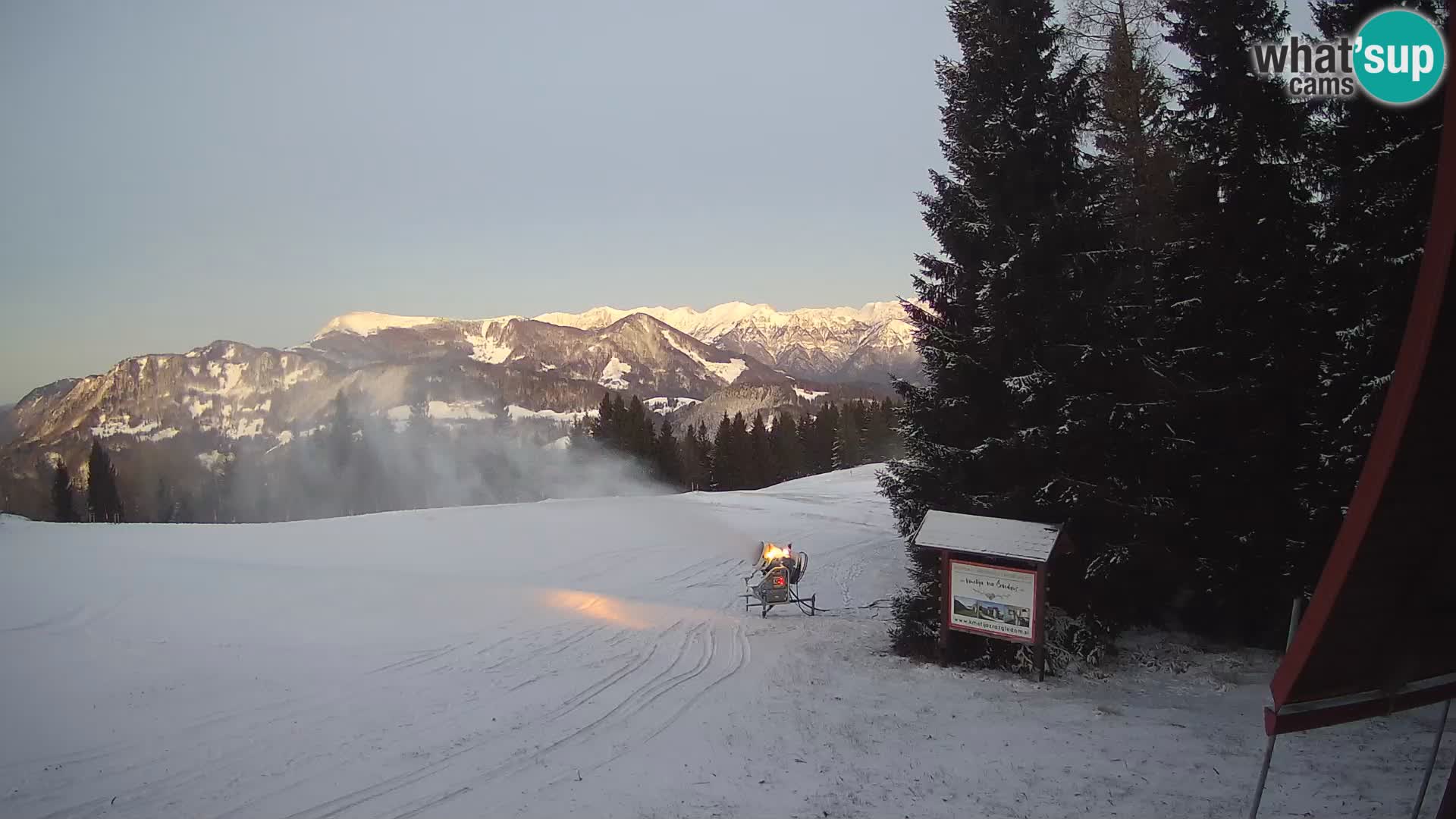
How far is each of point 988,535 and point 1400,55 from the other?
342 inches

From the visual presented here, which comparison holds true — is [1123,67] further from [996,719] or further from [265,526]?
[265,526]

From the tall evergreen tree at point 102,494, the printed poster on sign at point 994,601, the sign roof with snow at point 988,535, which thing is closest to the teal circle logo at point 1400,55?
the sign roof with snow at point 988,535

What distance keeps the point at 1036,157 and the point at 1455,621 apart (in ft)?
32.8

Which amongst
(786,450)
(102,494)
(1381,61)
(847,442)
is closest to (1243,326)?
(1381,61)

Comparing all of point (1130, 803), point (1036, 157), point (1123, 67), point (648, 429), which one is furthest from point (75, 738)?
point (648, 429)

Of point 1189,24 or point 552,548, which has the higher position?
point 1189,24

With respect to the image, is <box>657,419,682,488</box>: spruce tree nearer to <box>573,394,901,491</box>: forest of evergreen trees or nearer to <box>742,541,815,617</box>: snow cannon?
<box>573,394,901,491</box>: forest of evergreen trees

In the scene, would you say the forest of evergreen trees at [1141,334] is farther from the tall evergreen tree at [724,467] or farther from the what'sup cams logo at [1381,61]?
the tall evergreen tree at [724,467]

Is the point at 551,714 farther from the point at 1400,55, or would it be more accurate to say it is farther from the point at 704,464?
the point at 704,464

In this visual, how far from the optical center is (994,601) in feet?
42.7

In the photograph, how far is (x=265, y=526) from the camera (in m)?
25.9

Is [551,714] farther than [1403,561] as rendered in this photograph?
Yes

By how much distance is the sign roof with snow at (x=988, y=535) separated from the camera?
12.3 metres

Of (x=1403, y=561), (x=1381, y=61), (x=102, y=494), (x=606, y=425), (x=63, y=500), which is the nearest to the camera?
(x=1403, y=561)
